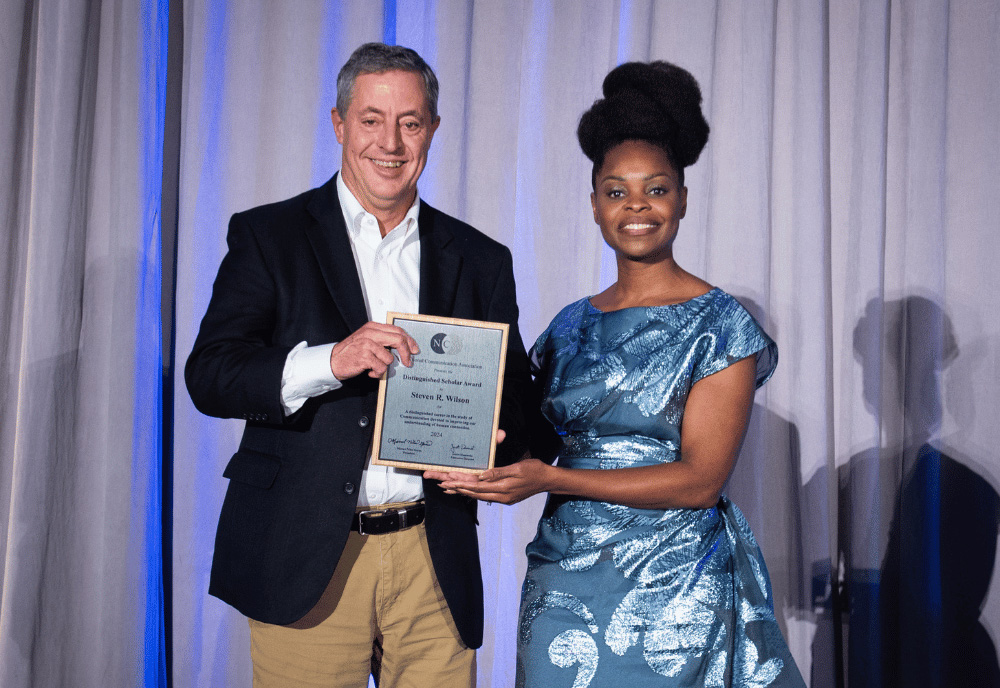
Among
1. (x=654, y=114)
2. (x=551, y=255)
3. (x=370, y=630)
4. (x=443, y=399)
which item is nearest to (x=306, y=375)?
(x=443, y=399)

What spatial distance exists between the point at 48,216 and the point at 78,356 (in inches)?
17.3

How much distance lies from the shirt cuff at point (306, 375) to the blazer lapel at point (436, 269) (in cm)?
26

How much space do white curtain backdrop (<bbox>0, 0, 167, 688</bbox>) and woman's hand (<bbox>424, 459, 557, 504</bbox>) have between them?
1.50m

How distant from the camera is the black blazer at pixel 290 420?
1.45m

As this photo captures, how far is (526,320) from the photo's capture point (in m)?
2.66

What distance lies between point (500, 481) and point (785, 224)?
1623 mm

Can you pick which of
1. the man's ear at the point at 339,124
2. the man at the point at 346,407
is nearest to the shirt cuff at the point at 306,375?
the man at the point at 346,407

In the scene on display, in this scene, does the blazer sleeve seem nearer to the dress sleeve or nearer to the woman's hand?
the woman's hand

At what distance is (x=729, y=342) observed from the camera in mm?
1532

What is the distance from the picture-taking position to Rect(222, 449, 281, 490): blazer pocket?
Result: 1.47m

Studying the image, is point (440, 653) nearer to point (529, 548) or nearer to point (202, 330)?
point (529, 548)

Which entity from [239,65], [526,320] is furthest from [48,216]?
[526,320]

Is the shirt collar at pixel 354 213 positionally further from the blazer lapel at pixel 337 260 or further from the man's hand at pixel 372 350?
the man's hand at pixel 372 350

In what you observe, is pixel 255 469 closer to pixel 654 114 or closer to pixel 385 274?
pixel 385 274
